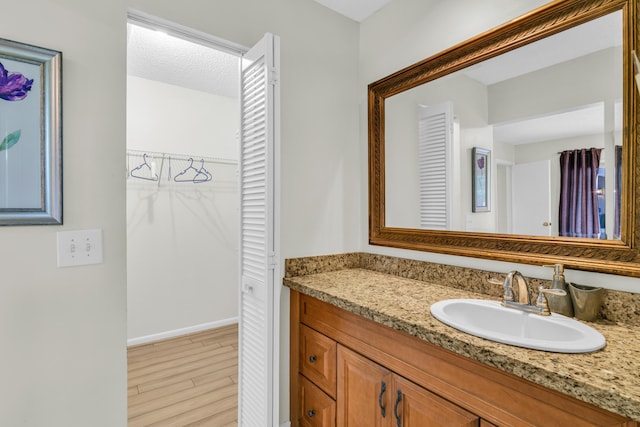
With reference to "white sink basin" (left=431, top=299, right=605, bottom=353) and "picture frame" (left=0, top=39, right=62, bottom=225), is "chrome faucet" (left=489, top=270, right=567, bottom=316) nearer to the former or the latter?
"white sink basin" (left=431, top=299, right=605, bottom=353)

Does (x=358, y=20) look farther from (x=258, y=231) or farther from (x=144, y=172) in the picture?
(x=144, y=172)

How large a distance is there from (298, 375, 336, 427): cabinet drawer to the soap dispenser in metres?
0.98

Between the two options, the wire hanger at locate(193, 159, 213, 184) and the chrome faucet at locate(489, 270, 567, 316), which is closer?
the chrome faucet at locate(489, 270, 567, 316)

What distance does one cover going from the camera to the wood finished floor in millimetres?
1910

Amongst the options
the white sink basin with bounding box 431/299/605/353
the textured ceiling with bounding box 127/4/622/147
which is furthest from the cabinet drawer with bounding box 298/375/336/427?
the textured ceiling with bounding box 127/4/622/147

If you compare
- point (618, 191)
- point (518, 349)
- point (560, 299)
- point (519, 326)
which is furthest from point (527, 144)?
point (518, 349)

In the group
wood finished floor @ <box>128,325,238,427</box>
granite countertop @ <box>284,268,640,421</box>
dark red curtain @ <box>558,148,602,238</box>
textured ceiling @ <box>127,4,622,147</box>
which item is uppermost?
textured ceiling @ <box>127,4,622,147</box>

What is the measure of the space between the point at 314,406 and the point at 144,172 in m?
2.56

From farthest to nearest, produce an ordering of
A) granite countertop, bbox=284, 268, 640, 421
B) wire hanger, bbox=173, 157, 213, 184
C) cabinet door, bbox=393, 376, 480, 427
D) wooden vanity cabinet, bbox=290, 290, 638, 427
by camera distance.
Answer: wire hanger, bbox=173, 157, 213, 184
cabinet door, bbox=393, 376, 480, 427
wooden vanity cabinet, bbox=290, 290, 638, 427
granite countertop, bbox=284, 268, 640, 421

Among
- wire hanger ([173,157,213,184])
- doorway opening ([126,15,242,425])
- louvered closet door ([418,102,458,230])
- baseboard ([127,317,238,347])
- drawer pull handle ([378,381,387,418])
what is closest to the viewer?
drawer pull handle ([378,381,387,418])

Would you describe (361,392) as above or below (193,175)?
below

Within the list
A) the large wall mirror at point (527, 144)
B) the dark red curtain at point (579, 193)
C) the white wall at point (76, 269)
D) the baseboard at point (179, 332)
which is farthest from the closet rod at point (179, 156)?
the dark red curtain at point (579, 193)

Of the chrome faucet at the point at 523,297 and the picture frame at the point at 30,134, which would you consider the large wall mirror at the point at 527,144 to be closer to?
the chrome faucet at the point at 523,297

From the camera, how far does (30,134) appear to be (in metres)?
1.16
